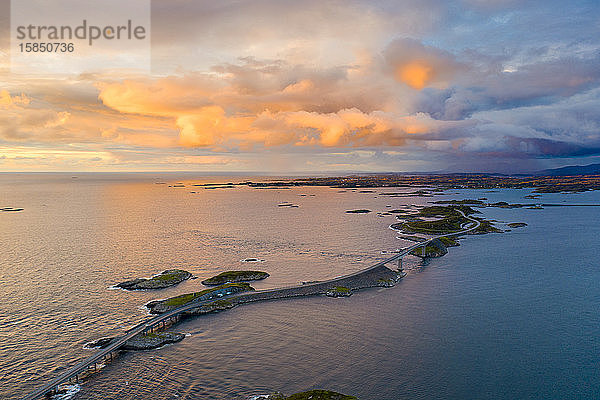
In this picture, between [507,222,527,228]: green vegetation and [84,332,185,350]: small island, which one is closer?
[84,332,185,350]: small island

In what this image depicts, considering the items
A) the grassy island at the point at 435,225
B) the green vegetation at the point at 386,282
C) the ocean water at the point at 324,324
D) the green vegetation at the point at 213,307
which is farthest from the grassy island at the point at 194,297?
the grassy island at the point at 435,225

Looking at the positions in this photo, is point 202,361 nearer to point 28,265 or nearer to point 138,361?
point 138,361

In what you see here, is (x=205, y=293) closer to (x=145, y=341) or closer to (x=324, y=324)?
(x=145, y=341)

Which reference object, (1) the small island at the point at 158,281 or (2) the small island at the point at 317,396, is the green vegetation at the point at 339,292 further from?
(2) the small island at the point at 317,396

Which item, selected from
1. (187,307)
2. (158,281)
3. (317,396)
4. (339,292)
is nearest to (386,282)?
(339,292)

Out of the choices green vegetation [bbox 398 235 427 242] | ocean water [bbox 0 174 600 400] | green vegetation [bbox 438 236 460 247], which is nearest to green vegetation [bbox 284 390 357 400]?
ocean water [bbox 0 174 600 400]

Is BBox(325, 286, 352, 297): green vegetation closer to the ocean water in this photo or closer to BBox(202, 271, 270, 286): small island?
the ocean water
